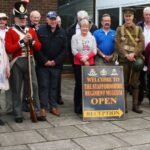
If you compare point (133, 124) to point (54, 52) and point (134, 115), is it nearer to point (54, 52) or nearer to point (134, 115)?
point (134, 115)

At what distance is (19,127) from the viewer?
687cm

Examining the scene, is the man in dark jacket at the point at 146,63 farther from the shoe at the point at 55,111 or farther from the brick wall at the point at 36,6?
the brick wall at the point at 36,6

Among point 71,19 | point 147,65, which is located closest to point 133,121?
point 147,65

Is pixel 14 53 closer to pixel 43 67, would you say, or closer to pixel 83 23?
pixel 43 67

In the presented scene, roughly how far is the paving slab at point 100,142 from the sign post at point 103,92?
1.08 m

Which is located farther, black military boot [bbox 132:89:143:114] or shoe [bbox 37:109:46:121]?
black military boot [bbox 132:89:143:114]

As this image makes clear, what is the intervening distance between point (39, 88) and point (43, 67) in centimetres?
41

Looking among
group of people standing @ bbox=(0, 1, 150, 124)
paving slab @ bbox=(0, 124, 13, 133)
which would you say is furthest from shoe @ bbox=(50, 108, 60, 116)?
paving slab @ bbox=(0, 124, 13, 133)

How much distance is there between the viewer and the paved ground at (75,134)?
5.89 metres

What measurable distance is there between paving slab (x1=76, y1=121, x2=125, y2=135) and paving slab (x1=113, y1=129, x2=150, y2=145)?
24cm

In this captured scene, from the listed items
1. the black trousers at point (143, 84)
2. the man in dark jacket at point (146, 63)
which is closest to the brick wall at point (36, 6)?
the man in dark jacket at point (146, 63)

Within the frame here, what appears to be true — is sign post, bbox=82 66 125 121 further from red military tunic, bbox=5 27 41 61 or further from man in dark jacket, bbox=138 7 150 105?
red military tunic, bbox=5 27 41 61

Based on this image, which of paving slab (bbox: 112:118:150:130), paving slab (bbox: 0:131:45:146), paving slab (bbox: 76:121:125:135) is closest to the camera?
paving slab (bbox: 0:131:45:146)

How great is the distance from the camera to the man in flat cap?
275 inches
